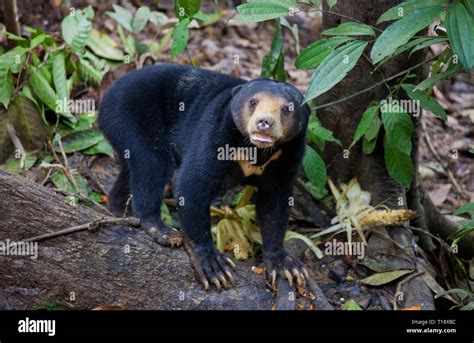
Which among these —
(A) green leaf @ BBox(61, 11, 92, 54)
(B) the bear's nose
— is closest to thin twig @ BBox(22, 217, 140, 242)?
(B) the bear's nose

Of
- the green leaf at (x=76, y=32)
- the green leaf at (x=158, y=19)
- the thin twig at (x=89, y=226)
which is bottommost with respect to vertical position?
the thin twig at (x=89, y=226)

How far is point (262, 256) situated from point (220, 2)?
538 centimetres

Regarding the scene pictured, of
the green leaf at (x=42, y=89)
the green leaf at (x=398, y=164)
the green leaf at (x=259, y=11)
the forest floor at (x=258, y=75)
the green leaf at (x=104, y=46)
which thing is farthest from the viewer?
the green leaf at (x=104, y=46)

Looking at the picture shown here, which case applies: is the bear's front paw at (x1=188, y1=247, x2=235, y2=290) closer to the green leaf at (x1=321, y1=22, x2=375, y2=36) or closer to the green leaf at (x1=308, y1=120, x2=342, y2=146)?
the green leaf at (x1=308, y1=120, x2=342, y2=146)

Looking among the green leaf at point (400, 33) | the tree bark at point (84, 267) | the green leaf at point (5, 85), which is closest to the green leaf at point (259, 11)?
the green leaf at point (400, 33)

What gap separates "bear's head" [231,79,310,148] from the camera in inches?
211

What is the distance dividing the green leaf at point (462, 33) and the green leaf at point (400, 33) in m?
0.15

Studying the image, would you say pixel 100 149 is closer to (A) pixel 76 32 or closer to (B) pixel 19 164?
(B) pixel 19 164

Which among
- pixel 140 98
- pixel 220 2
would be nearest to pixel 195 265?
pixel 140 98

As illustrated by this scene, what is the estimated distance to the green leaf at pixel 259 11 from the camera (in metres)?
4.81

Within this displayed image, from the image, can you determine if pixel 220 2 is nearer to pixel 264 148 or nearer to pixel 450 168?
pixel 450 168

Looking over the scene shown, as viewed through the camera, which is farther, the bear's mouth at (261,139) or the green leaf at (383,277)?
the green leaf at (383,277)

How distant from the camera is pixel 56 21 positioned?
898 cm

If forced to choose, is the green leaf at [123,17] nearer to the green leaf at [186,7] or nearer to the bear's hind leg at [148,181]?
the green leaf at [186,7]
